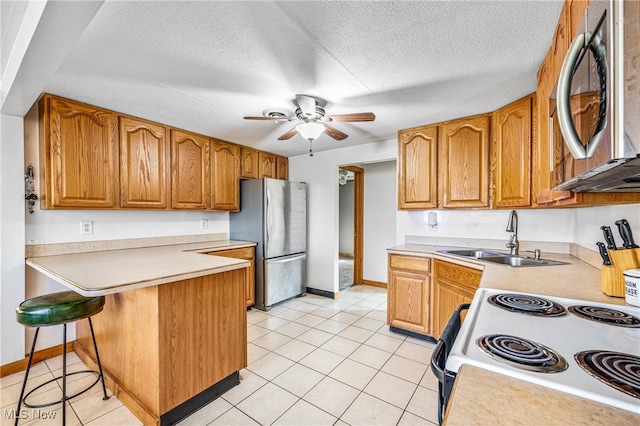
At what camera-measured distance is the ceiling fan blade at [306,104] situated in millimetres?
2146

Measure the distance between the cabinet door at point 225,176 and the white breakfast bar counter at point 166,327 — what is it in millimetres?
1439

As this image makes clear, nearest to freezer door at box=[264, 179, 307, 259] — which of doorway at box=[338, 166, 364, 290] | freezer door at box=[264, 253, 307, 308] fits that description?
freezer door at box=[264, 253, 307, 308]

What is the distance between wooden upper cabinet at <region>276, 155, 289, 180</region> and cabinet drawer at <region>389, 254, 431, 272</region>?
226 cm

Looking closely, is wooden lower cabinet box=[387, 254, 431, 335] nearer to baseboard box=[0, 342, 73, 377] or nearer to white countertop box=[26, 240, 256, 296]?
white countertop box=[26, 240, 256, 296]

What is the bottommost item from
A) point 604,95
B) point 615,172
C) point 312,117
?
point 615,172

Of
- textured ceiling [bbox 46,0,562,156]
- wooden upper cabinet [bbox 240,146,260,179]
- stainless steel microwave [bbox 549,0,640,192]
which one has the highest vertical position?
textured ceiling [bbox 46,0,562,156]

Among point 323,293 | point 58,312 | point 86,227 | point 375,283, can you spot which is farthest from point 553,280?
point 86,227

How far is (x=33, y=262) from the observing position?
6.95ft

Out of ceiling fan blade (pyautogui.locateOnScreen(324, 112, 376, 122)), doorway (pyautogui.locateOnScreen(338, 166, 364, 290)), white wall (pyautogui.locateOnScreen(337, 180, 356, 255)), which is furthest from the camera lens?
white wall (pyautogui.locateOnScreen(337, 180, 356, 255))

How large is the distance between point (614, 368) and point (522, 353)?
172mm

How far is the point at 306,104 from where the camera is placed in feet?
7.17

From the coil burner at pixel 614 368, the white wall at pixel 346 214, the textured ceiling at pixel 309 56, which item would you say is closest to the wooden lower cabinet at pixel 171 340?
the textured ceiling at pixel 309 56

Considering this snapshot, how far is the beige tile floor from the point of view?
169 centimetres

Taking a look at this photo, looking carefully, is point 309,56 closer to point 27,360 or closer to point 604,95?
point 604,95
